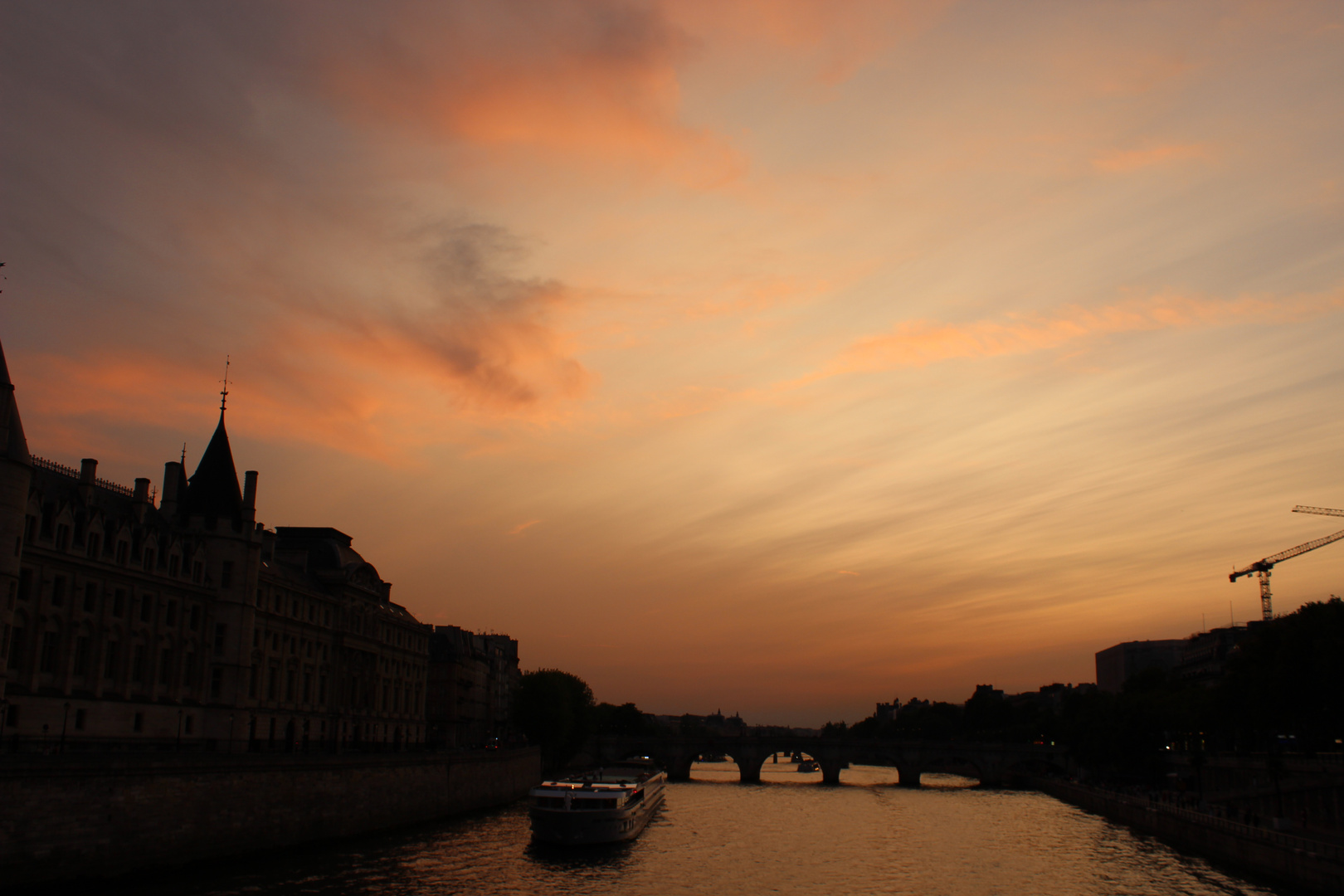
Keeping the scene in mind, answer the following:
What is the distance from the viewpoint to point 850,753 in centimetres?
16425

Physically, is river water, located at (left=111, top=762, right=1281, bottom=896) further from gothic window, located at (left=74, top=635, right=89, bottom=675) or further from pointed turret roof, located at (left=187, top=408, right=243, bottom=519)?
pointed turret roof, located at (left=187, top=408, right=243, bottom=519)

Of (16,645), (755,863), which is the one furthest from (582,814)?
(16,645)

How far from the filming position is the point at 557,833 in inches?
2694

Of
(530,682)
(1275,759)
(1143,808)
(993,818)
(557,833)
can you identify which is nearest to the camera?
(557,833)

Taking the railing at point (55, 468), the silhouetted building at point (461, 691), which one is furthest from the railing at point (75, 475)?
the silhouetted building at point (461, 691)

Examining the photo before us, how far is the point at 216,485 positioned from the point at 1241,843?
66143mm

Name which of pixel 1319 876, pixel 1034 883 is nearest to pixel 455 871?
pixel 1034 883

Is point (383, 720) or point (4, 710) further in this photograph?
point (383, 720)

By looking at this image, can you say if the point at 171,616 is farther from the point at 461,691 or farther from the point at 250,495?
the point at 461,691

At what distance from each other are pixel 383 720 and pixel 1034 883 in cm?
6348

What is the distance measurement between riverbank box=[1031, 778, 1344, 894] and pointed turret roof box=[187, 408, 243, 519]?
63743 millimetres

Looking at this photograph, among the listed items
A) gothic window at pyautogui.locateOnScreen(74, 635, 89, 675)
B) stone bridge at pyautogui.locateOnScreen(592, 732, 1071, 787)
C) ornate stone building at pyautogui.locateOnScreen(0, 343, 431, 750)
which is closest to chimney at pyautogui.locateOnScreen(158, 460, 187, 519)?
ornate stone building at pyautogui.locateOnScreen(0, 343, 431, 750)

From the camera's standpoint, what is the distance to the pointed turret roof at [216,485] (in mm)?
69375

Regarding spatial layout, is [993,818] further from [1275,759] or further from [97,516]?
[97,516]
